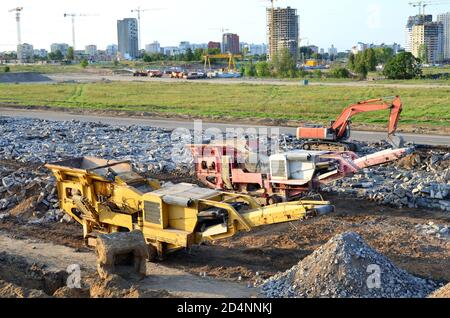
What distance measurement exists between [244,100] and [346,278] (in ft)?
128

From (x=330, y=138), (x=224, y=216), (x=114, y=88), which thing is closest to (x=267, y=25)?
(x=114, y=88)

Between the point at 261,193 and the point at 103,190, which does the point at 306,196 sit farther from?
the point at 103,190

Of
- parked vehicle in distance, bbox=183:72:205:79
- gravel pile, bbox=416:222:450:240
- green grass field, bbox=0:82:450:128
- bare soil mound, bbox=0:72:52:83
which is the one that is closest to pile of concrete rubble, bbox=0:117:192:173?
green grass field, bbox=0:82:450:128

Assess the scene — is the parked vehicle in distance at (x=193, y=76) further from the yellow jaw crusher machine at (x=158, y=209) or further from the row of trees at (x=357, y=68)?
Result: the yellow jaw crusher machine at (x=158, y=209)

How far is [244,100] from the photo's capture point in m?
48.2

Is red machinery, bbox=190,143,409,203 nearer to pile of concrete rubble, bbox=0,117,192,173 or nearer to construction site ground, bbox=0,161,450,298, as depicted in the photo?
construction site ground, bbox=0,161,450,298

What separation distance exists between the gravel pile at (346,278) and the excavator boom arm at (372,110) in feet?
36.5

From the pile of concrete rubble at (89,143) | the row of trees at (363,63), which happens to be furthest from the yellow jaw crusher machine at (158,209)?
the row of trees at (363,63)

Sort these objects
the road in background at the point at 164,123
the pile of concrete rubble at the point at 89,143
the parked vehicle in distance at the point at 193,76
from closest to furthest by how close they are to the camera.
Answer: the pile of concrete rubble at the point at 89,143
the road in background at the point at 164,123
the parked vehicle in distance at the point at 193,76

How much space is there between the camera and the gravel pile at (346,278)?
9.62 m

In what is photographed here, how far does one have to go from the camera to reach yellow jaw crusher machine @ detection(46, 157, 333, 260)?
11266 mm

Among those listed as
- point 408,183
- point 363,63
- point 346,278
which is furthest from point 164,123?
point 363,63

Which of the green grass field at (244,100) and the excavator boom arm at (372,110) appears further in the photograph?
the green grass field at (244,100)

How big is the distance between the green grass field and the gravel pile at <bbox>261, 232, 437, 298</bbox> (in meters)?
24.2
